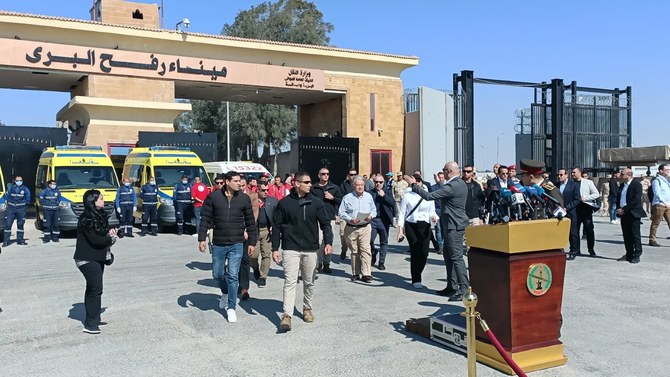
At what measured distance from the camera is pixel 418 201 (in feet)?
29.0

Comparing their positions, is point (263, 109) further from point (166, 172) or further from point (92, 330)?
point (92, 330)

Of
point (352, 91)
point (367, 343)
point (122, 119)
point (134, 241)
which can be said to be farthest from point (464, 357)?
point (352, 91)

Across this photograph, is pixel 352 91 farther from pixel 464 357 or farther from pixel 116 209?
pixel 464 357

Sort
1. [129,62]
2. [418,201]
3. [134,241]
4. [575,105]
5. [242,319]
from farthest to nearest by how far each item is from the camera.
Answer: [575,105], [129,62], [134,241], [418,201], [242,319]

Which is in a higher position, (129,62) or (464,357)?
(129,62)

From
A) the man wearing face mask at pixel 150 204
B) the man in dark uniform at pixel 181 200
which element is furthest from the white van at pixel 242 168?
the man wearing face mask at pixel 150 204

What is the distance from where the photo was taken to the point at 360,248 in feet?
29.6

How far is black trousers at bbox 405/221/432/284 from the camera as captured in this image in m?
8.58

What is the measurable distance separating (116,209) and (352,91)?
48.2 feet

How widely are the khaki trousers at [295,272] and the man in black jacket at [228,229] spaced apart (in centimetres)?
66

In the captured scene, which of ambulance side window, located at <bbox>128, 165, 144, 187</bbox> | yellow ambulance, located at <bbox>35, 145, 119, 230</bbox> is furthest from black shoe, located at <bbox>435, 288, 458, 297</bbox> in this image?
ambulance side window, located at <bbox>128, 165, 144, 187</bbox>

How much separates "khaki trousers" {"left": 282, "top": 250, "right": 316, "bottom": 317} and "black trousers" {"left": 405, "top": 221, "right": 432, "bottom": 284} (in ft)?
7.98

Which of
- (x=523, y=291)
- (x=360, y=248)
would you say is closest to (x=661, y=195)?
(x=360, y=248)

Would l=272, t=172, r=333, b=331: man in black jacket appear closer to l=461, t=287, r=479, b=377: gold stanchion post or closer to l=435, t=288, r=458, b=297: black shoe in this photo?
l=435, t=288, r=458, b=297: black shoe
